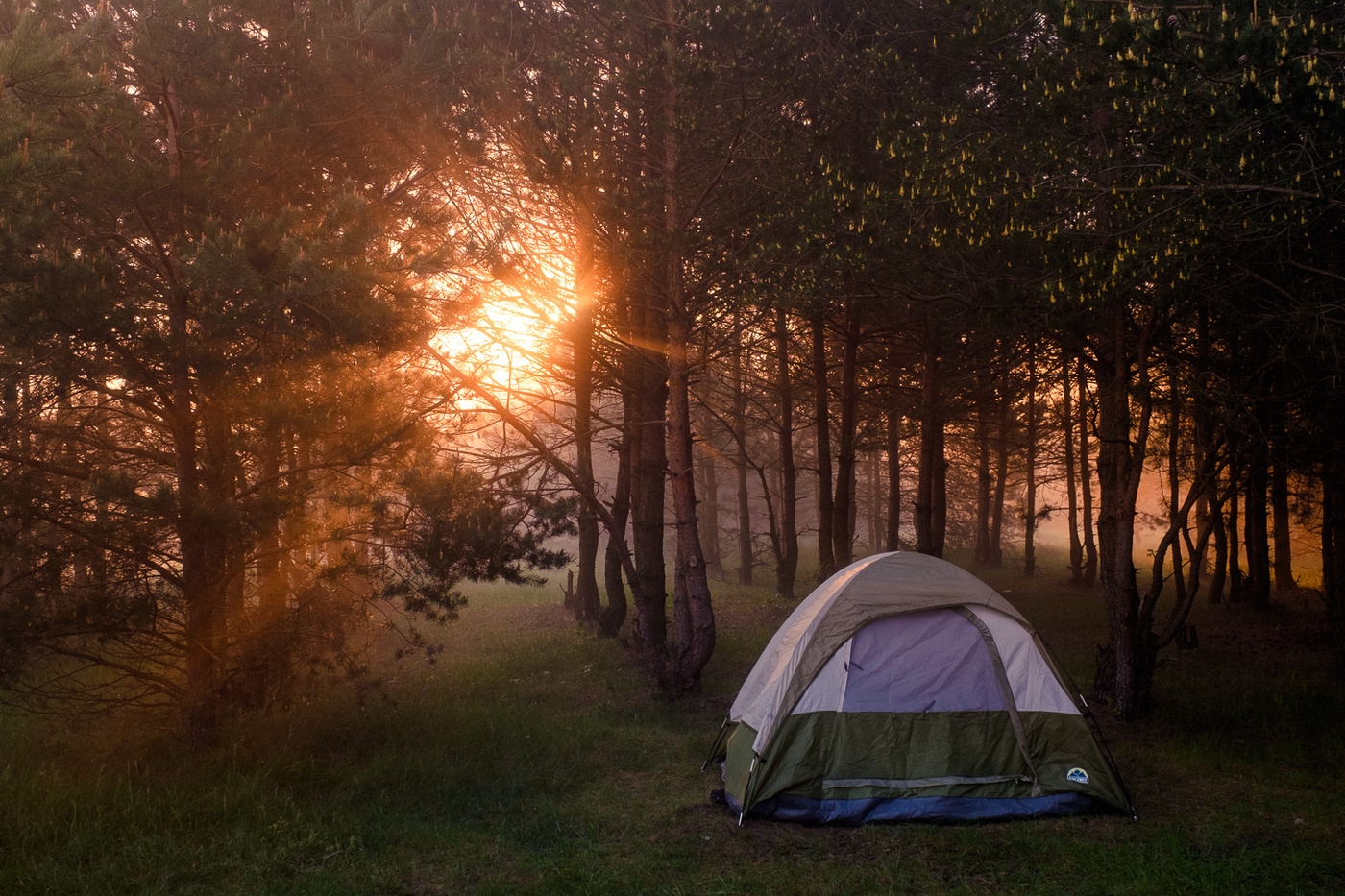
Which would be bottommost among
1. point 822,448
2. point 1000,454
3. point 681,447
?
point 681,447

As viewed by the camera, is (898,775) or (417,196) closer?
Result: (898,775)

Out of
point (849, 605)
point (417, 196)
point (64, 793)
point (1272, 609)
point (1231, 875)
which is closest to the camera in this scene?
point (1231, 875)

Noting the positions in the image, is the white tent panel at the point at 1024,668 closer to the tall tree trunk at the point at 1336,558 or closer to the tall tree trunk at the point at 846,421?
the tall tree trunk at the point at 1336,558

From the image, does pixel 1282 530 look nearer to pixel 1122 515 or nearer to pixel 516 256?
pixel 1122 515

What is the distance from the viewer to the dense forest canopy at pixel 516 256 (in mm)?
7121

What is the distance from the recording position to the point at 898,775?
736 cm

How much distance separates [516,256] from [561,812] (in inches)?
203

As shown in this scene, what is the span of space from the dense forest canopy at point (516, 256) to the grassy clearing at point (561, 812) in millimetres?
741

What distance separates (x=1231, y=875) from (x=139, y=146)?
10624 mm

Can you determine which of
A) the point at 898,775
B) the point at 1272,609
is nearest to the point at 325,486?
the point at 898,775

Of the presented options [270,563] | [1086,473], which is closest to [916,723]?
[270,563]

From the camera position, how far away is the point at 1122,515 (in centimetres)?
1030

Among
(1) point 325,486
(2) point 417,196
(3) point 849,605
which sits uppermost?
(2) point 417,196

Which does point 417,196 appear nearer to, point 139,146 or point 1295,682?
point 139,146
